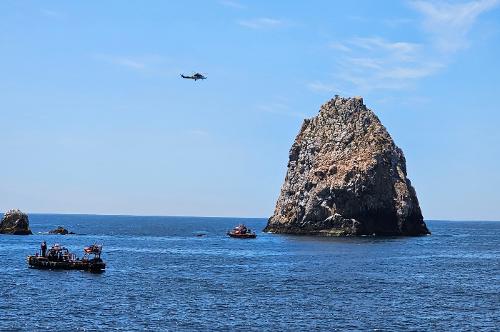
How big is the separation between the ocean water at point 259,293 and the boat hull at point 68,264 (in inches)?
62.5

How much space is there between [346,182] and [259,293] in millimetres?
97472

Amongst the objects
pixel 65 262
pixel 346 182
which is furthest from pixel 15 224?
pixel 65 262

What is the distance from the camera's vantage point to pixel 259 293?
2714 inches

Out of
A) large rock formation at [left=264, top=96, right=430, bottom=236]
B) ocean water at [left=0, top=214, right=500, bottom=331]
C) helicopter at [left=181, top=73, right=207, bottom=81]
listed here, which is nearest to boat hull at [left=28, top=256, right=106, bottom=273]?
ocean water at [left=0, top=214, right=500, bottom=331]

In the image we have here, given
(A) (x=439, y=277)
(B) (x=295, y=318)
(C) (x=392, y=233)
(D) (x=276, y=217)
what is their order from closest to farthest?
(B) (x=295, y=318)
(A) (x=439, y=277)
(C) (x=392, y=233)
(D) (x=276, y=217)

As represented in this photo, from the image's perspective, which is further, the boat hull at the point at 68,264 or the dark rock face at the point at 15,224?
the dark rock face at the point at 15,224

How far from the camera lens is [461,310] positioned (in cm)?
6031

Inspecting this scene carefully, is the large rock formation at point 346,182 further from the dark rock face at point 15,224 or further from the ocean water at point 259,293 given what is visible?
the dark rock face at point 15,224

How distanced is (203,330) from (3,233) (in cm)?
14623

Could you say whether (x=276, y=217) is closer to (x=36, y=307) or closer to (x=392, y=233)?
(x=392, y=233)

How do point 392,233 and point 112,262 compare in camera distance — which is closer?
point 112,262

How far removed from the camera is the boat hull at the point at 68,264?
288 feet

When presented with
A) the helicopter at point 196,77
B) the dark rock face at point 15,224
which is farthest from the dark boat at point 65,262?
the dark rock face at point 15,224

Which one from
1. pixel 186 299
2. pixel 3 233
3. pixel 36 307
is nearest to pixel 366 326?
pixel 186 299
